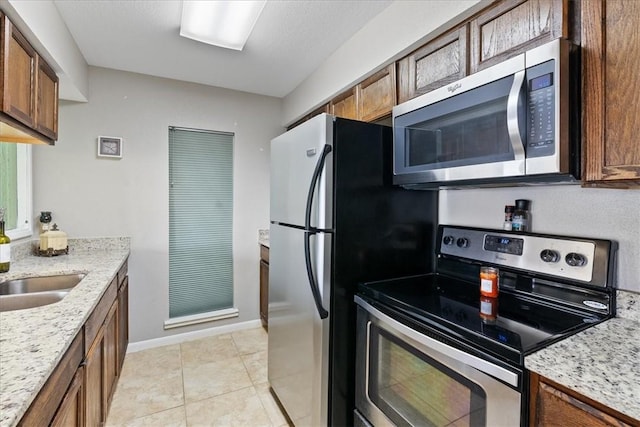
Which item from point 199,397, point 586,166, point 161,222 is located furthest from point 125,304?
point 586,166

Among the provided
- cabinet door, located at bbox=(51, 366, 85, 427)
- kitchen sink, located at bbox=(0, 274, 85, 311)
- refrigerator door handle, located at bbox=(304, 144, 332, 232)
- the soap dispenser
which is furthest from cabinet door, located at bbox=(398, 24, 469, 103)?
the soap dispenser

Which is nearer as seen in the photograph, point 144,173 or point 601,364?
point 601,364

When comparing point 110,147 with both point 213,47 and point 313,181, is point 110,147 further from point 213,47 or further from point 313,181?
point 313,181

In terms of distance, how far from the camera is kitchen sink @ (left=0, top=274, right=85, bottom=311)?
1.52m

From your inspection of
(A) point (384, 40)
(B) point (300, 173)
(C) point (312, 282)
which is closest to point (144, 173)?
(B) point (300, 173)

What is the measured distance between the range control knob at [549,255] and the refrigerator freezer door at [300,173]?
0.92 metres

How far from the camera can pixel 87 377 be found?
1.29m

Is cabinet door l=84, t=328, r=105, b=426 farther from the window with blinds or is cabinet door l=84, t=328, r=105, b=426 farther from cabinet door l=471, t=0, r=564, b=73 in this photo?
cabinet door l=471, t=0, r=564, b=73

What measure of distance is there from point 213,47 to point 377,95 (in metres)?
1.22

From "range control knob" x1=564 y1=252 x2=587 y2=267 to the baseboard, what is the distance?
277cm

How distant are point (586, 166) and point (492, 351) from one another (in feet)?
2.14

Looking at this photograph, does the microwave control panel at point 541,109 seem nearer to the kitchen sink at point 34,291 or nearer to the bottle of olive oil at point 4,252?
the kitchen sink at point 34,291

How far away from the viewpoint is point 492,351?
0.95 meters

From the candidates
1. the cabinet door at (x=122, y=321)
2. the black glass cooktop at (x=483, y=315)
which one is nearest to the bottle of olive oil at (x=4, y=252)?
the cabinet door at (x=122, y=321)
